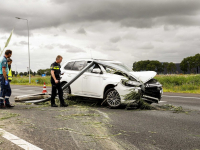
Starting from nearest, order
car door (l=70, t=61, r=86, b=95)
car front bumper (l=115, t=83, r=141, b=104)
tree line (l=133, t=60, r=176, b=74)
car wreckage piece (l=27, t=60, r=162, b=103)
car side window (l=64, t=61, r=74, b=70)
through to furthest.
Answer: car front bumper (l=115, t=83, r=141, b=104) < car wreckage piece (l=27, t=60, r=162, b=103) < car door (l=70, t=61, r=86, b=95) < car side window (l=64, t=61, r=74, b=70) < tree line (l=133, t=60, r=176, b=74)

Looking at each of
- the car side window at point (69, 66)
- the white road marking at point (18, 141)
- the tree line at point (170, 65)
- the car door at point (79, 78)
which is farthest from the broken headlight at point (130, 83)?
the tree line at point (170, 65)

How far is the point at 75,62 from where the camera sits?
Result: 31.2 feet

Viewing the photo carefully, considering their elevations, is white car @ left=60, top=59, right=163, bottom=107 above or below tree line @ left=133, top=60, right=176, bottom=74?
below

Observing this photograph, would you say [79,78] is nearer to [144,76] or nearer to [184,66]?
[144,76]

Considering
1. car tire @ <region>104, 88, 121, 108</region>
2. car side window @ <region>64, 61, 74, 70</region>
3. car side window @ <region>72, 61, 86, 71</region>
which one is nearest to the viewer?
car tire @ <region>104, 88, 121, 108</region>

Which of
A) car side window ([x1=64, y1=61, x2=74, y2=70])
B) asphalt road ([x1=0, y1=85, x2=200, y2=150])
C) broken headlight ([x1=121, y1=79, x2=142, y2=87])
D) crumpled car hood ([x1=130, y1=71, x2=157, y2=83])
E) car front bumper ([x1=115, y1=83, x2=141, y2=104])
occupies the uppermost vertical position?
car side window ([x1=64, y1=61, x2=74, y2=70])

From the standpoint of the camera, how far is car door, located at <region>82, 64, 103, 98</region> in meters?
8.26

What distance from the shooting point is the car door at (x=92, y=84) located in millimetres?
8258

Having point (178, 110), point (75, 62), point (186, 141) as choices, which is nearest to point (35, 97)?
point (75, 62)

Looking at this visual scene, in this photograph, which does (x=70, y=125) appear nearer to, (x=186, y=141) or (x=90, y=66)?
(x=186, y=141)

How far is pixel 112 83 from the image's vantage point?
7.88m

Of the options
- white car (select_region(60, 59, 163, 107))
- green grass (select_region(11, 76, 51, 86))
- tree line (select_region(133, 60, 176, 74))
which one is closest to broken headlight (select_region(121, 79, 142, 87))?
white car (select_region(60, 59, 163, 107))

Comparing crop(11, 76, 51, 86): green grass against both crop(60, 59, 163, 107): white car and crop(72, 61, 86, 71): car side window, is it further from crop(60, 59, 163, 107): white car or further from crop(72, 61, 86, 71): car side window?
crop(60, 59, 163, 107): white car

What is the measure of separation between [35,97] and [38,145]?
643cm
